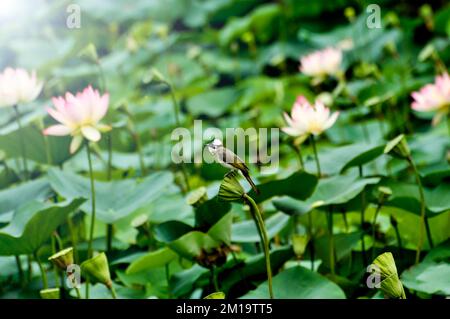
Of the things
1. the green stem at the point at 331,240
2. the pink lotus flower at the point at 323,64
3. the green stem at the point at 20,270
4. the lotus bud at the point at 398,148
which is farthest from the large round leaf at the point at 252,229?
the pink lotus flower at the point at 323,64

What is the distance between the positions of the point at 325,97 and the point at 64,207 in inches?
30.5

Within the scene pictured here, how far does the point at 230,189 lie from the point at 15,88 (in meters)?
0.46

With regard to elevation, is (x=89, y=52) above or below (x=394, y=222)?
above

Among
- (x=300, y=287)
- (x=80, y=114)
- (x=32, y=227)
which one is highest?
(x=80, y=114)

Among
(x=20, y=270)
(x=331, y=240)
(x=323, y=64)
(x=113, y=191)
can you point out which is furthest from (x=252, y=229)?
(x=323, y=64)

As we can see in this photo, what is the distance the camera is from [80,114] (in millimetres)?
867

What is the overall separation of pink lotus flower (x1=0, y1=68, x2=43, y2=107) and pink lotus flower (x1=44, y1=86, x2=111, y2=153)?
0.58ft

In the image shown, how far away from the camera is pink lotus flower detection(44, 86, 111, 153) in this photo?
2.83ft

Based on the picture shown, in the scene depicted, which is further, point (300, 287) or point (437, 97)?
point (437, 97)

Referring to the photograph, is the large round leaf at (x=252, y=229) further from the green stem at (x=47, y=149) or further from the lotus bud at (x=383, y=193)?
the green stem at (x=47, y=149)

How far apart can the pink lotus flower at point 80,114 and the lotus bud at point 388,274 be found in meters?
0.38

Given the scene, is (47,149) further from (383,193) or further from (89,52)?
(383,193)

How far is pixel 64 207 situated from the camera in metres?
0.82

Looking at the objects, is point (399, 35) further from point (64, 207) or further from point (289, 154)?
point (64, 207)
